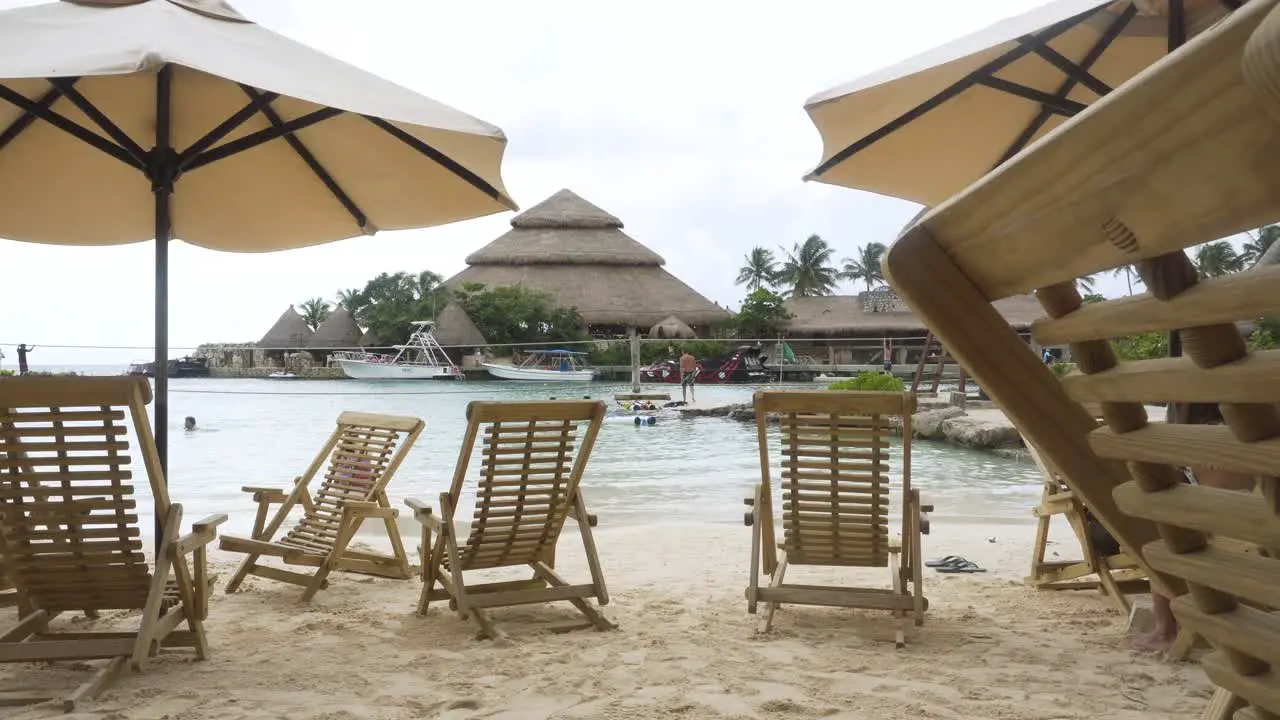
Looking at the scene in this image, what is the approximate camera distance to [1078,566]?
3904 mm

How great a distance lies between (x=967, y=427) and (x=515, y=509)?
1156 centimetres

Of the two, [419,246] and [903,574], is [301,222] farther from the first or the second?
[419,246]

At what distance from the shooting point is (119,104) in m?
4.39

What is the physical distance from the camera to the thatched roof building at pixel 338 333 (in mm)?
45938

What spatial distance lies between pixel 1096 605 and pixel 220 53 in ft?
11.4

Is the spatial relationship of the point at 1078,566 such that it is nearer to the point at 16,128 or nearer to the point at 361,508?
the point at 361,508

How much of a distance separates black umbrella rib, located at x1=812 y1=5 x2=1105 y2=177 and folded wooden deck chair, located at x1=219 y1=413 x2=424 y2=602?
81.9 inches

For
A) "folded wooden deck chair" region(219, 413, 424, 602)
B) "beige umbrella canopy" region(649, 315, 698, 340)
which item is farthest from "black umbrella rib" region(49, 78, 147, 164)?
"beige umbrella canopy" region(649, 315, 698, 340)

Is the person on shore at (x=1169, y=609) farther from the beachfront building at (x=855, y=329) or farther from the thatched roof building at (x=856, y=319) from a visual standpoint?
the thatched roof building at (x=856, y=319)

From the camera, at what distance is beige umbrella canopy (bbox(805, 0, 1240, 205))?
142 inches

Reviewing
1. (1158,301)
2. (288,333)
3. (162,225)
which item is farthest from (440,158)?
(288,333)

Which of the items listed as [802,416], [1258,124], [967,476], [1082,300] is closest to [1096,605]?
[802,416]

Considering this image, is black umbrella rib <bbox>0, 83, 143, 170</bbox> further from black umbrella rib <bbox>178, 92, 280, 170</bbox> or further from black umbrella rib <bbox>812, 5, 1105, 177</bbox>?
black umbrella rib <bbox>812, 5, 1105, 177</bbox>

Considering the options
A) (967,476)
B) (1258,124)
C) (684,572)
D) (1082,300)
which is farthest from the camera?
(967,476)
